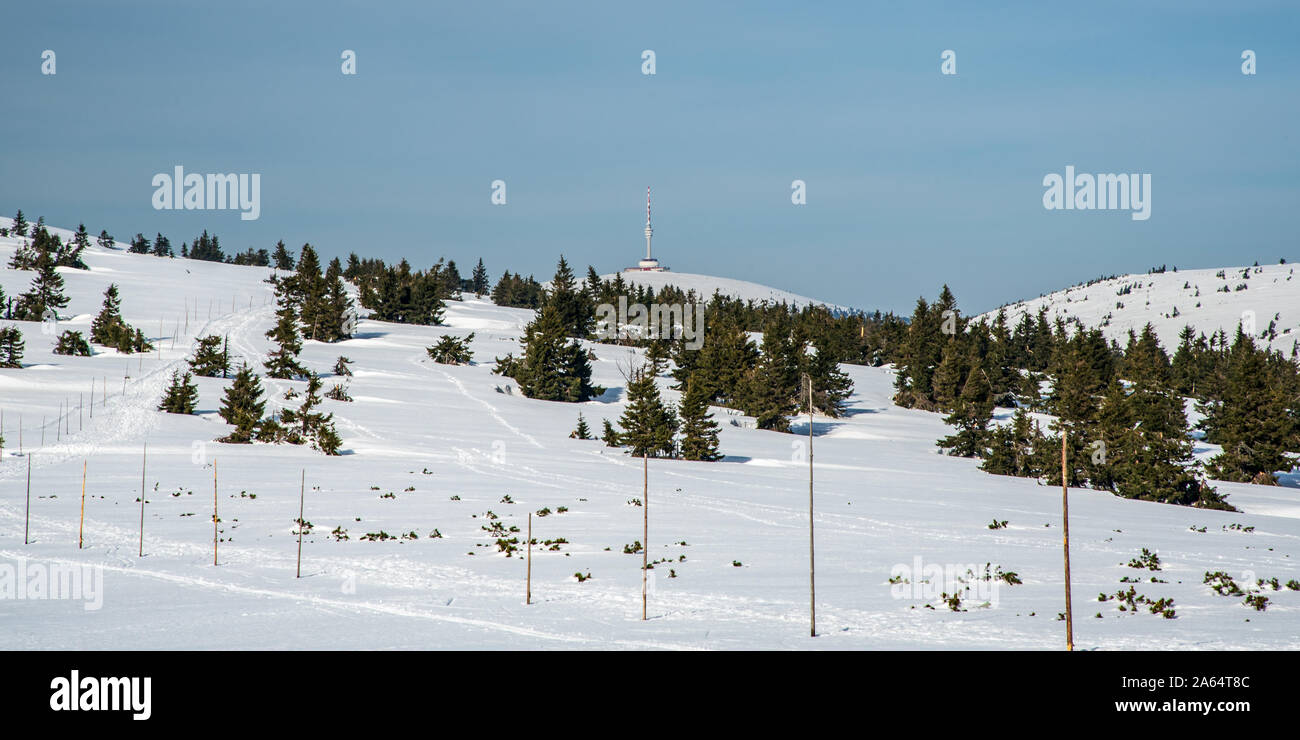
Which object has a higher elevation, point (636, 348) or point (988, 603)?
point (636, 348)

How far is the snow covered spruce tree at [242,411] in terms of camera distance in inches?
2138

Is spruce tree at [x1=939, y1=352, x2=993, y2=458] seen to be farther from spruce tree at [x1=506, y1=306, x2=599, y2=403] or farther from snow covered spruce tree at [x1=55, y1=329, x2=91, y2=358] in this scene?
snow covered spruce tree at [x1=55, y1=329, x2=91, y2=358]

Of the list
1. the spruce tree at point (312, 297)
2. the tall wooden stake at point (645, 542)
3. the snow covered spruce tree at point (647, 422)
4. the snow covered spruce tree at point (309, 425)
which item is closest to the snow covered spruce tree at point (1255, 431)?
the snow covered spruce tree at point (647, 422)

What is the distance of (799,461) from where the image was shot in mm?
58281

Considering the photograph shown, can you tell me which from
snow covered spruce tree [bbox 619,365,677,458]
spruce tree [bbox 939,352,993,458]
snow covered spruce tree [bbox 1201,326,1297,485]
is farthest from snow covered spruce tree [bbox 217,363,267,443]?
snow covered spruce tree [bbox 1201,326,1297,485]

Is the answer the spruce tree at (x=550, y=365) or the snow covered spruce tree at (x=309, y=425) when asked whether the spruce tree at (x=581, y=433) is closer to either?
the snow covered spruce tree at (x=309, y=425)

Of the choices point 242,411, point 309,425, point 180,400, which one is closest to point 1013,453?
point 309,425

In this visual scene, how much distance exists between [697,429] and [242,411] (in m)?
27.7

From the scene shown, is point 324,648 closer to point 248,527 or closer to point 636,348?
point 248,527

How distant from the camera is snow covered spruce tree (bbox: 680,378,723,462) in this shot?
2223 inches

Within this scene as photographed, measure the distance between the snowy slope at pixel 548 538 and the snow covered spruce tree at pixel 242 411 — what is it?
1.52 m
